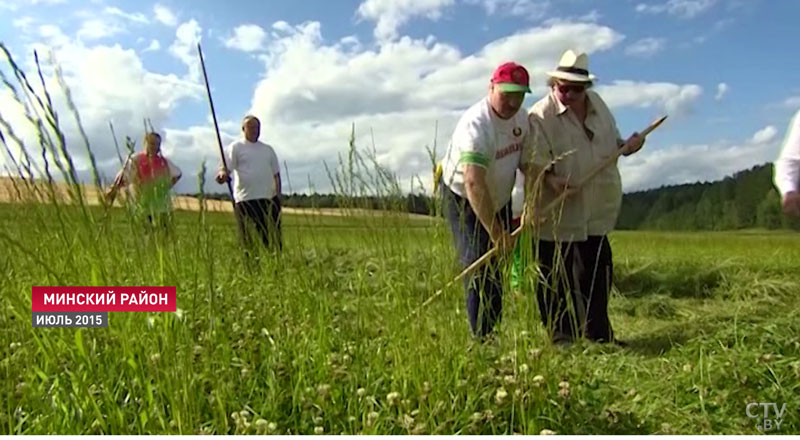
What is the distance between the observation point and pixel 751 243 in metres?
7.71

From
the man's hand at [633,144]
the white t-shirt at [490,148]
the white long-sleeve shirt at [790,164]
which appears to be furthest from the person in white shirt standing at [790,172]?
the white t-shirt at [490,148]

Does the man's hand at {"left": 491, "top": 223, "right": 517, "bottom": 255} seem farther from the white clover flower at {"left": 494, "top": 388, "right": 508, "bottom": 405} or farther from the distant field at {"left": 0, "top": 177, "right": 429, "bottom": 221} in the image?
the white clover flower at {"left": 494, "top": 388, "right": 508, "bottom": 405}

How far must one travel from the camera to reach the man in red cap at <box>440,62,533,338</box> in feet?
10.5

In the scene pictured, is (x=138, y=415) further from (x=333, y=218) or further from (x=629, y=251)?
(x=629, y=251)

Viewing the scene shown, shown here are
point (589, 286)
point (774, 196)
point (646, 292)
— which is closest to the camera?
point (589, 286)

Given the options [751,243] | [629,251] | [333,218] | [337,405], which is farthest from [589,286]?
[751,243]

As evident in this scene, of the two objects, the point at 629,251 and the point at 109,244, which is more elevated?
the point at 109,244

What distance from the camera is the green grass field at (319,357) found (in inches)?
85.4

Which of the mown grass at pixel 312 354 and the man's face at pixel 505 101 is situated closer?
the mown grass at pixel 312 354

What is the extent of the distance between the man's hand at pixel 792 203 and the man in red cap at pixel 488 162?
3.61ft

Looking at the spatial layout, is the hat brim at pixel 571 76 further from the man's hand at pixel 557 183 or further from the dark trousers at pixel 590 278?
the dark trousers at pixel 590 278

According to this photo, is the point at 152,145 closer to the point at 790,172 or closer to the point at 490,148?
the point at 490,148

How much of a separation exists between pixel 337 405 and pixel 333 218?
90 cm

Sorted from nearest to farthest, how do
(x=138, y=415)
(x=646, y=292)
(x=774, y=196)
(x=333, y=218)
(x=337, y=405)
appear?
(x=138, y=415)
(x=337, y=405)
(x=333, y=218)
(x=774, y=196)
(x=646, y=292)
